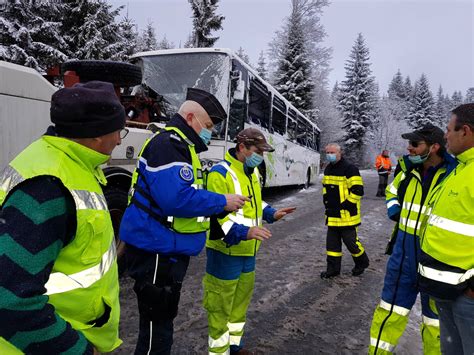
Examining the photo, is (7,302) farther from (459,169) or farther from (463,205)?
(459,169)

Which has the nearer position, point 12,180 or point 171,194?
point 12,180

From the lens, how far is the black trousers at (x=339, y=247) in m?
4.98

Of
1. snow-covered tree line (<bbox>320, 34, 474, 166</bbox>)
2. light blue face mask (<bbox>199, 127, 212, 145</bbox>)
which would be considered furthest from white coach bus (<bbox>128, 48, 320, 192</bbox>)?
snow-covered tree line (<bbox>320, 34, 474, 166</bbox>)

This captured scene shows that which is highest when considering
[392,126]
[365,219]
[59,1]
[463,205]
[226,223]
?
[59,1]

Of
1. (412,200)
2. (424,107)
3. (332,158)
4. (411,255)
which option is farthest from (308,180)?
(424,107)

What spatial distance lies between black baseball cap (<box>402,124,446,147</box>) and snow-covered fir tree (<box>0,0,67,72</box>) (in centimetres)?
1303

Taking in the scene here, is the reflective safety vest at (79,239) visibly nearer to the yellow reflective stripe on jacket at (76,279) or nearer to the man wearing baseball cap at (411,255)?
the yellow reflective stripe on jacket at (76,279)

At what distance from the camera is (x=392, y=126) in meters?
44.0

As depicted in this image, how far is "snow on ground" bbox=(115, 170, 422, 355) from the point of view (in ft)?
10.5

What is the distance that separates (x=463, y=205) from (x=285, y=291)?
2.79m

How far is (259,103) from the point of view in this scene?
30.0 ft

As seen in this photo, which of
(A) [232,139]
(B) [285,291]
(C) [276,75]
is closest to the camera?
(B) [285,291]

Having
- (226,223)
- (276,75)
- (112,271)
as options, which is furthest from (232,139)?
(276,75)

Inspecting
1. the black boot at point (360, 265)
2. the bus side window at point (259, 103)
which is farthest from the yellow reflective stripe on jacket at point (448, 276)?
the bus side window at point (259, 103)
